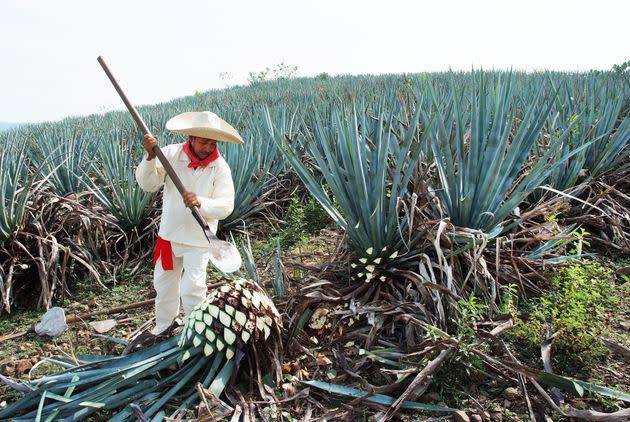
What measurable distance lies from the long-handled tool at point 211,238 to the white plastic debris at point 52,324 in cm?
118

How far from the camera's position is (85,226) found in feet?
11.6

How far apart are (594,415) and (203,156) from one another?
82.5 inches

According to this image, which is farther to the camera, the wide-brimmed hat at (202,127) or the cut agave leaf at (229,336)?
the wide-brimmed hat at (202,127)

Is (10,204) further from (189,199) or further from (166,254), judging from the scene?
(189,199)

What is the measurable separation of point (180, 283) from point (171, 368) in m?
0.55

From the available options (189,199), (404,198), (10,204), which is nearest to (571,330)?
(404,198)

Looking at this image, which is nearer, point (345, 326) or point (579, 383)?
point (579, 383)

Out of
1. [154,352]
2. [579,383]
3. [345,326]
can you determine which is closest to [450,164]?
[345,326]

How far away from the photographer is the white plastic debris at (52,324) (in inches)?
111

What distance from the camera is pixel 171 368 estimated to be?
2.24 m

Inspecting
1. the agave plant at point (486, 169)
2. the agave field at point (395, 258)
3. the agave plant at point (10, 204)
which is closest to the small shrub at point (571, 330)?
the agave field at point (395, 258)

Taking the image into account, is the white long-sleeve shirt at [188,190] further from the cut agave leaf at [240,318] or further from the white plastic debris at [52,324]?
the white plastic debris at [52,324]

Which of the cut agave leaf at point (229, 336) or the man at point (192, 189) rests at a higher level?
the man at point (192, 189)

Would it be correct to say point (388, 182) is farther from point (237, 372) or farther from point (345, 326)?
point (237, 372)
